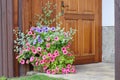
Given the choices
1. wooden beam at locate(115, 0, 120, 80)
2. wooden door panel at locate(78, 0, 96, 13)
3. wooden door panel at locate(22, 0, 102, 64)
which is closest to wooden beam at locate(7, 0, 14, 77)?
wooden door panel at locate(22, 0, 102, 64)

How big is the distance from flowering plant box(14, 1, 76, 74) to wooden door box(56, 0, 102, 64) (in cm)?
96

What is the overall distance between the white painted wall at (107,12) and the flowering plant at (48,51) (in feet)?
5.10

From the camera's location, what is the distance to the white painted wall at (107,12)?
5312mm

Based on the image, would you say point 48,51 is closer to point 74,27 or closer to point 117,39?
point 74,27

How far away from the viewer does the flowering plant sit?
152 inches

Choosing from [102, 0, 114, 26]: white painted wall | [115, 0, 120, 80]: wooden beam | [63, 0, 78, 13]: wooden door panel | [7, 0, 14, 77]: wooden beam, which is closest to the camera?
[115, 0, 120, 80]: wooden beam

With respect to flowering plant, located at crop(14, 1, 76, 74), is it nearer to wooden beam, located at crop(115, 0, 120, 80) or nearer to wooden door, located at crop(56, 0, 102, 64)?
wooden door, located at crop(56, 0, 102, 64)

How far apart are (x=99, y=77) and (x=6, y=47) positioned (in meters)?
1.52

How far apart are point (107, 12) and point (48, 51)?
6.51 ft

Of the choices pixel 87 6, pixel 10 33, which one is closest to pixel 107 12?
pixel 87 6

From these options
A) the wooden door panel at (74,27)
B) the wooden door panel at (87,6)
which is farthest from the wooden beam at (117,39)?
the wooden door panel at (87,6)

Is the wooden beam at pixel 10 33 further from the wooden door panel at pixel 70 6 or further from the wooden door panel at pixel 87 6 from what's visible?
the wooden door panel at pixel 87 6

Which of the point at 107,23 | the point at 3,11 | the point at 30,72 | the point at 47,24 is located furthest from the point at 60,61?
the point at 107,23

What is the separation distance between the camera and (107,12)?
5387 millimetres
